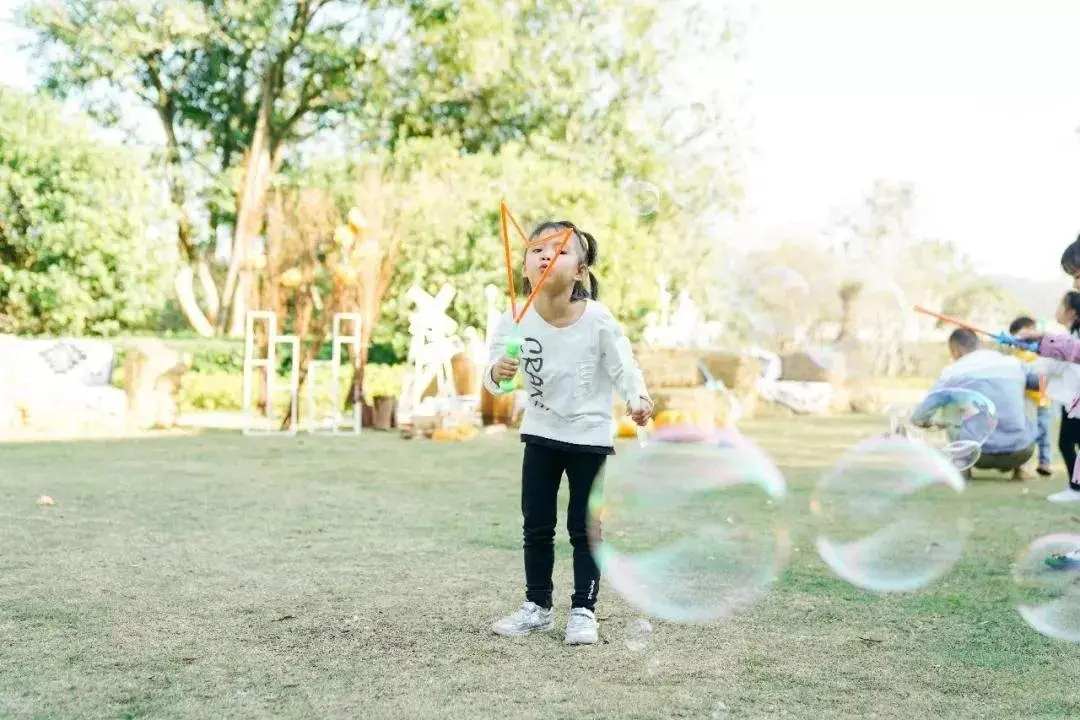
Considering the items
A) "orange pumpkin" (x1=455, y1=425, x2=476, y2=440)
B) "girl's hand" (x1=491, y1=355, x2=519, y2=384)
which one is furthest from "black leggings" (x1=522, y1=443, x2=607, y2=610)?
"orange pumpkin" (x1=455, y1=425, x2=476, y2=440)

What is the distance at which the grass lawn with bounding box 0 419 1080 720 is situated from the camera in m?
2.75

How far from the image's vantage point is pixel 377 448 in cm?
1048

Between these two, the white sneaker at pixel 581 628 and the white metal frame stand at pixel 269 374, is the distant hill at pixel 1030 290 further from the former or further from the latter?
the white sneaker at pixel 581 628

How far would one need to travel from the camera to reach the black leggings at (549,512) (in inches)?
139

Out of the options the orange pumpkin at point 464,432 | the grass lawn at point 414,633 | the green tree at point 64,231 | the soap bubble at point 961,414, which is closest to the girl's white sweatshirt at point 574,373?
the grass lawn at point 414,633

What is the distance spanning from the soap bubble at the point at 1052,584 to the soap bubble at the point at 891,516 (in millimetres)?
317

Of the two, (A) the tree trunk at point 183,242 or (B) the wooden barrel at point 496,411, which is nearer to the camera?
(B) the wooden barrel at point 496,411

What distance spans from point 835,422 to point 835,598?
12.0 meters

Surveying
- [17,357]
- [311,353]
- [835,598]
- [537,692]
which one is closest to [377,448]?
[311,353]

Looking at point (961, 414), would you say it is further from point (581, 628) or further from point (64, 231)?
point (64, 231)

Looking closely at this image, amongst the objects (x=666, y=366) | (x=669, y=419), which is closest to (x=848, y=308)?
(x=666, y=366)

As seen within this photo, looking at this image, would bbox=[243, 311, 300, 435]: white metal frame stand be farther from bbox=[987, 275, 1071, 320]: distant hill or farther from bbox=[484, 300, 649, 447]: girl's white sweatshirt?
bbox=[987, 275, 1071, 320]: distant hill

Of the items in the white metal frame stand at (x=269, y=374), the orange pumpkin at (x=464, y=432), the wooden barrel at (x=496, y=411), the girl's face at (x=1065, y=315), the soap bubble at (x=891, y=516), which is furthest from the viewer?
the wooden barrel at (x=496, y=411)

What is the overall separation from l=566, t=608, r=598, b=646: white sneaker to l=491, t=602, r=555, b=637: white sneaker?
0.34 feet
